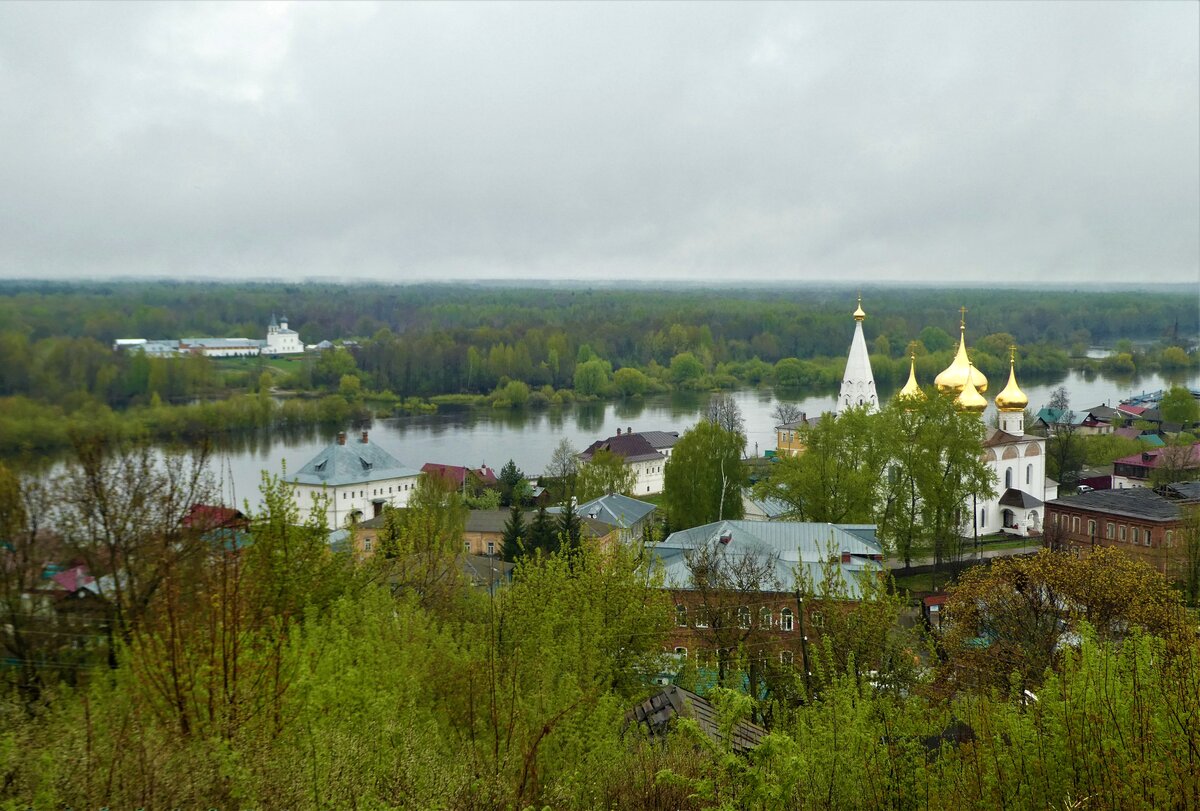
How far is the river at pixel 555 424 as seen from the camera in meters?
29.5

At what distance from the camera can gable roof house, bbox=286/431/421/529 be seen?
20531 millimetres

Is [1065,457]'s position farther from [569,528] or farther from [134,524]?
[134,524]

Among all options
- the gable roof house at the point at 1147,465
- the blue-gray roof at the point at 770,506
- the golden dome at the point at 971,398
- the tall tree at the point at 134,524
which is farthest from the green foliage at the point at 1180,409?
the tall tree at the point at 134,524

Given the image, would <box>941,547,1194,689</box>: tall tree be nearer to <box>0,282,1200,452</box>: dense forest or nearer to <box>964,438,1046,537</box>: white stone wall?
<box>0,282,1200,452</box>: dense forest

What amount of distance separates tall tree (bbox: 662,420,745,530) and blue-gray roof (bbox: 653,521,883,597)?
137 inches

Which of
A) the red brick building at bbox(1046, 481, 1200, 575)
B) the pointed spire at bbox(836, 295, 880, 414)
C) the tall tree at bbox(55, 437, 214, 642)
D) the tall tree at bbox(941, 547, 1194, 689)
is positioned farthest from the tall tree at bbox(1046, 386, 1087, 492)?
the tall tree at bbox(55, 437, 214, 642)

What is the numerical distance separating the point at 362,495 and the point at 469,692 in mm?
15452

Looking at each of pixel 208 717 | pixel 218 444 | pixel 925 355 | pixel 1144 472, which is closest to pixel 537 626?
pixel 218 444

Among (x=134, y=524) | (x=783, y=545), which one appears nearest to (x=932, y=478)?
(x=783, y=545)

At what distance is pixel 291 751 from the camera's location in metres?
4.59

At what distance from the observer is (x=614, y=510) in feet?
66.5

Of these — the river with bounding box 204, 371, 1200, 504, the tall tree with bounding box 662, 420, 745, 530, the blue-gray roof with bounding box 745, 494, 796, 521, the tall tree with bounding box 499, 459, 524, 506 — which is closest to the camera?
the tall tree with bounding box 662, 420, 745, 530

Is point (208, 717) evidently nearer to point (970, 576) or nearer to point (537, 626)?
point (537, 626)

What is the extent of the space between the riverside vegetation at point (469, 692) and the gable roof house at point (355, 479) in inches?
456
